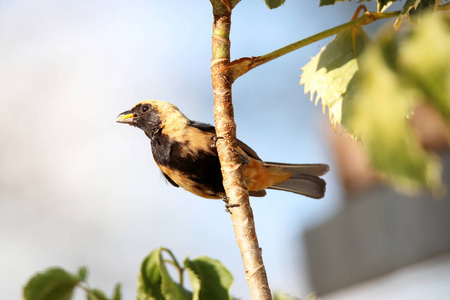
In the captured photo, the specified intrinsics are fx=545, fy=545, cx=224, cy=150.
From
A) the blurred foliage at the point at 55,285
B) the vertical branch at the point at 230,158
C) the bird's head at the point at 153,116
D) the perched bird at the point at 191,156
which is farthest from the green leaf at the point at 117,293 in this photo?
the bird's head at the point at 153,116

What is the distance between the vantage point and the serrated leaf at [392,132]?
0.40m

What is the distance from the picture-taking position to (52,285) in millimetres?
1057

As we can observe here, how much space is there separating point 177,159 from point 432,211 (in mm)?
4269

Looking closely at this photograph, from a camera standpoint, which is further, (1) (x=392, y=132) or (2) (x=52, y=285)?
(2) (x=52, y=285)

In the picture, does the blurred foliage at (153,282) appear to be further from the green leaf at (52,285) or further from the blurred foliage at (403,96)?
the blurred foliage at (403,96)

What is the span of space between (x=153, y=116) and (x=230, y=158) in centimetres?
113

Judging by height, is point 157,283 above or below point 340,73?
below

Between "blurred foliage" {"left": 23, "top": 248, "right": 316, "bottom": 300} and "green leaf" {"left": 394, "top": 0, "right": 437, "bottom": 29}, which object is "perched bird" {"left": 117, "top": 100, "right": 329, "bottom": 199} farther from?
"green leaf" {"left": 394, "top": 0, "right": 437, "bottom": 29}

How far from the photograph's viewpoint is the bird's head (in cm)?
197

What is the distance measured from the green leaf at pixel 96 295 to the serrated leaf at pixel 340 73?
58 centimetres

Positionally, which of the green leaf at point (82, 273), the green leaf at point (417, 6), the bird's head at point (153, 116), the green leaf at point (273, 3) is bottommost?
the green leaf at point (82, 273)

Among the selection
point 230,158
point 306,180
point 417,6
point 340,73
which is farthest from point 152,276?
point 306,180

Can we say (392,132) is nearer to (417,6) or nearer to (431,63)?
(431,63)

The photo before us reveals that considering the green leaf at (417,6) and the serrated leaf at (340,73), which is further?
the serrated leaf at (340,73)
